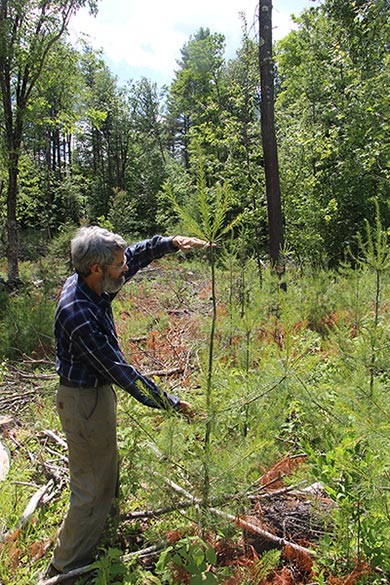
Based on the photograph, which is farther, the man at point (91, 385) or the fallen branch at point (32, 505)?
the fallen branch at point (32, 505)

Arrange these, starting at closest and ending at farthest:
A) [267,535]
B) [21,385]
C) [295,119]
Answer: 1. [267,535]
2. [21,385]
3. [295,119]

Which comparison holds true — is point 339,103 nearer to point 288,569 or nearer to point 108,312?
point 108,312

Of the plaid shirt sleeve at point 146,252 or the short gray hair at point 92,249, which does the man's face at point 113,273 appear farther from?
the plaid shirt sleeve at point 146,252

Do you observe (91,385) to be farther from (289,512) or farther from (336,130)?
(336,130)

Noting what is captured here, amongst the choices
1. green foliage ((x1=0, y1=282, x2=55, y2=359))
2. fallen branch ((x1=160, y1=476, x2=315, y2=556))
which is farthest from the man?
green foliage ((x1=0, y1=282, x2=55, y2=359))

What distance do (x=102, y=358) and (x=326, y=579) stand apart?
5.45 feet

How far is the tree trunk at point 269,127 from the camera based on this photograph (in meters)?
7.45

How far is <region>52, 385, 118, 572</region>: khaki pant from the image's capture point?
2344 millimetres

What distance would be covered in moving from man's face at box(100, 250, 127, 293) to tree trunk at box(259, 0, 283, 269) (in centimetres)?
548

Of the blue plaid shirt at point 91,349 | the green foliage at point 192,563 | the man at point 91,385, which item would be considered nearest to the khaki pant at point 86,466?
the man at point 91,385

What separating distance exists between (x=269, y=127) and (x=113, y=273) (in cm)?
662

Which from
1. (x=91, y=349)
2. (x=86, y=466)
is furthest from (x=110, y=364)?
(x=86, y=466)

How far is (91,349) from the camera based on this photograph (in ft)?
7.00

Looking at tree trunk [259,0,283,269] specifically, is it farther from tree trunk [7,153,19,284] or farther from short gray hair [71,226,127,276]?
tree trunk [7,153,19,284]
